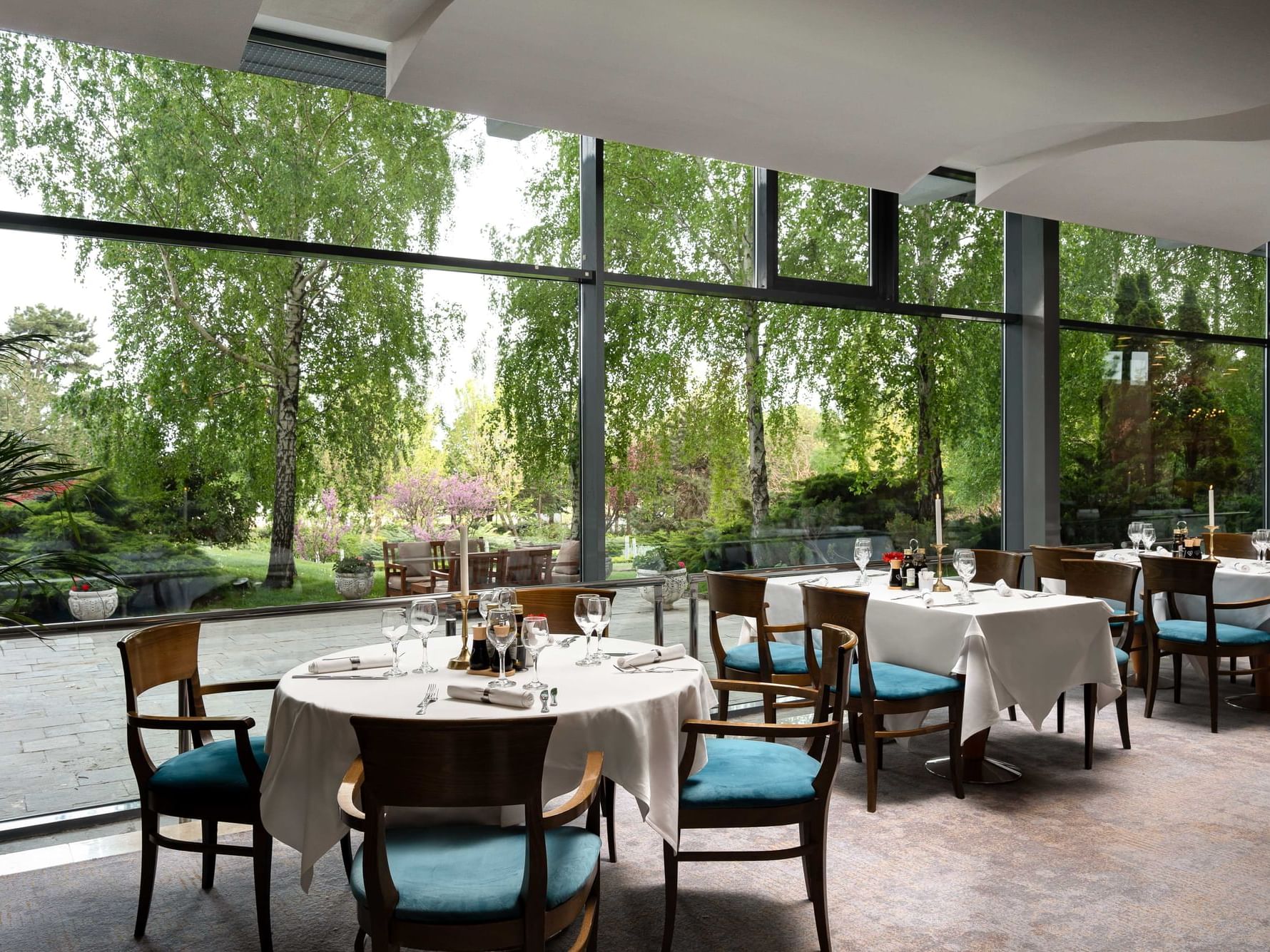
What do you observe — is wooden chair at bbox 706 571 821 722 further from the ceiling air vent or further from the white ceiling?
the ceiling air vent

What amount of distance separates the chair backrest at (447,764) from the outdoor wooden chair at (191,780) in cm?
97

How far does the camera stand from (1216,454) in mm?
8477

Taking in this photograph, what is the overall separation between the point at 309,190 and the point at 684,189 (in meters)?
2.17

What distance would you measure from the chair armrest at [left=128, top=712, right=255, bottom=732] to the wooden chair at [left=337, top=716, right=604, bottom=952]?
2.33 feet

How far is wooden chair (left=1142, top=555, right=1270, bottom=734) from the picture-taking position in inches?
205

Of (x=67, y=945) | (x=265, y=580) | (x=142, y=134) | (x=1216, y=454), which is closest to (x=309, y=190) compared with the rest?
(x=142, y=134)

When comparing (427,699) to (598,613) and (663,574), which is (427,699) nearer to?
(598,613)

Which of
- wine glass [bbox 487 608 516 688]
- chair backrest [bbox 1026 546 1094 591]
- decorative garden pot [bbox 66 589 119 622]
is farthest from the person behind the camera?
chair backrest [bbox 1026 546 1094 591]

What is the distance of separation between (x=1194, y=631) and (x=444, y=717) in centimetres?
467

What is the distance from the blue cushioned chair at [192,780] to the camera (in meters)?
2.88

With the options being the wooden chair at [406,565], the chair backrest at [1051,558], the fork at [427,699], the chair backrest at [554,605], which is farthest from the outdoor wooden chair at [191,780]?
the chair backrest at [1051,558]

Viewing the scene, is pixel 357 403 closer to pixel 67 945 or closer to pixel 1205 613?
pixel 67 945

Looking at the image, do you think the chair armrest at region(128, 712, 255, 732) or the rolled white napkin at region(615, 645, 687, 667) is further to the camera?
the rolled white napkin at region(615, 645, 687, 667)

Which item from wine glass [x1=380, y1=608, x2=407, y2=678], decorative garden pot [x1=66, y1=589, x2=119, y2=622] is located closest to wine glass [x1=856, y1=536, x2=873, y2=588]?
wine glass [x1=380, y1=608, x2=407, y2=678]
